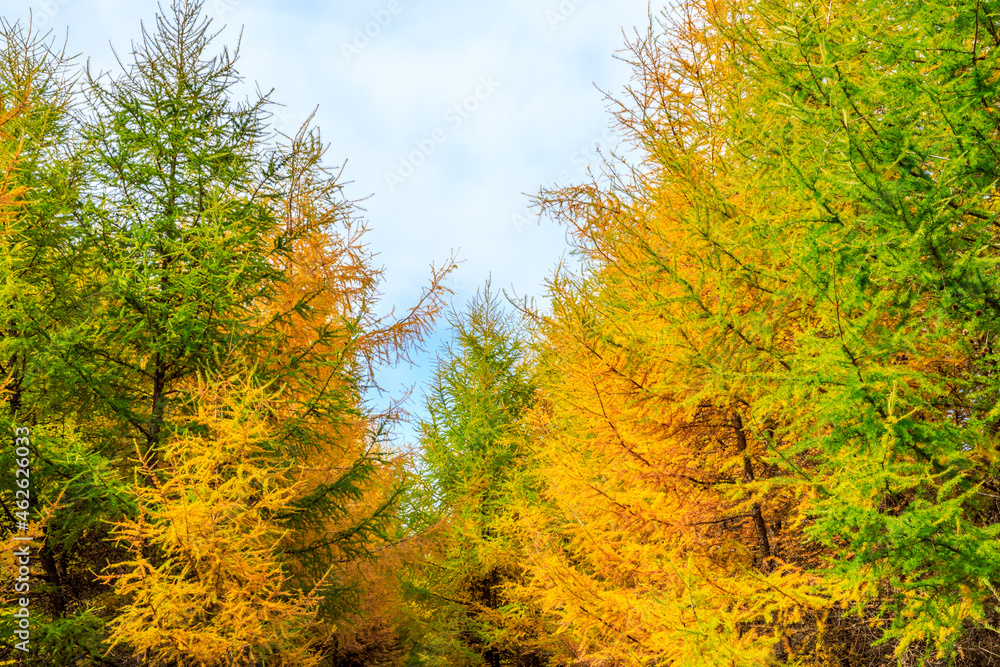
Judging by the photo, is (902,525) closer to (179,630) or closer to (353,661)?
(179,630)

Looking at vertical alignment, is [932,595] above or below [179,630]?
below

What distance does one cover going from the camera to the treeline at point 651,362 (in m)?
3.71

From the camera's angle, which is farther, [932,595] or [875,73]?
[875,73]

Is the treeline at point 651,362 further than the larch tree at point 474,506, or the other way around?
the larch tree at point 474,506

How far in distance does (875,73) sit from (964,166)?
82 centimetres

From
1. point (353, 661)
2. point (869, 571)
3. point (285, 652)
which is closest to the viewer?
point (869, 571)

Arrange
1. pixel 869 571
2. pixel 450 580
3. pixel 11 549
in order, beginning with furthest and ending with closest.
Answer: pixel 450 580 < pixel 11 549 < pixel 869 571

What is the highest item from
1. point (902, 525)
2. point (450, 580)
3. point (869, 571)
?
point (450, 580)

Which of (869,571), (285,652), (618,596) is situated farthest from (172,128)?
(869,571)

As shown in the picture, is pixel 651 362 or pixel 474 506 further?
pixel 474 506

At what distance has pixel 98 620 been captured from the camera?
21.8 ft

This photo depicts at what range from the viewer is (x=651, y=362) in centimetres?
576

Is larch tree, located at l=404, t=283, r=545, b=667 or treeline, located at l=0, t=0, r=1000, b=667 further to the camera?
larch tree, located at l=404, t=283, r=545, b=667

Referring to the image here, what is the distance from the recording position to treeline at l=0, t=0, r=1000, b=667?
371 cm
